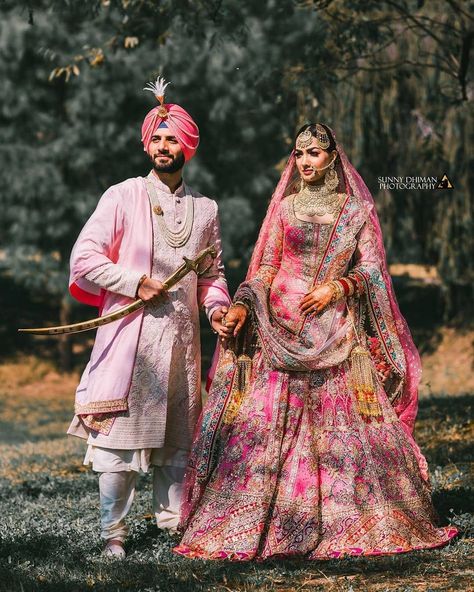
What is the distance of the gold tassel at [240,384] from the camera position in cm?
525

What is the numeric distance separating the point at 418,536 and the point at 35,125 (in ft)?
48.9

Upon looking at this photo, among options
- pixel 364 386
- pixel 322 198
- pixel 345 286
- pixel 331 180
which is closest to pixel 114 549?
pixel 364 386

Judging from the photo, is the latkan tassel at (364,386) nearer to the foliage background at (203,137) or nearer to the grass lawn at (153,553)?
the grass lawn at (153,553)

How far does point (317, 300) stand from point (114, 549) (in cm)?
160

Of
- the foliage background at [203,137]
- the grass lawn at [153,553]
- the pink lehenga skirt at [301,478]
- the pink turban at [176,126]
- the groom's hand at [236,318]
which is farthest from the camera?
the foliage background at [203,137]

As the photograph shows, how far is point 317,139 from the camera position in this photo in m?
5.29

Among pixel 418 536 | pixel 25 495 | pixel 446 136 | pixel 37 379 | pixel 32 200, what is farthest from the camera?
pixel 37 379

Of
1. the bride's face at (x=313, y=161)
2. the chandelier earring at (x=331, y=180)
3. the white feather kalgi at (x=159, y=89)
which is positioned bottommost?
the chandelier earring at (x=331, y=180)

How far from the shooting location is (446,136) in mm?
13797

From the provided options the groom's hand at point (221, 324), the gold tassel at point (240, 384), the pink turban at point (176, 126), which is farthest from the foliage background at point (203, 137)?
the gold tassel at point (240, 384)

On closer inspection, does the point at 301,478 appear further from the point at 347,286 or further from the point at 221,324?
the point at 347,286

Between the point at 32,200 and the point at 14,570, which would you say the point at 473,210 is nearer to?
the point at 32,200

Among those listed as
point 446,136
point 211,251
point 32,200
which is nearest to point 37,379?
point 32,200

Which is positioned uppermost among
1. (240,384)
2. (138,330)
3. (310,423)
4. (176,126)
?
(176,126)
